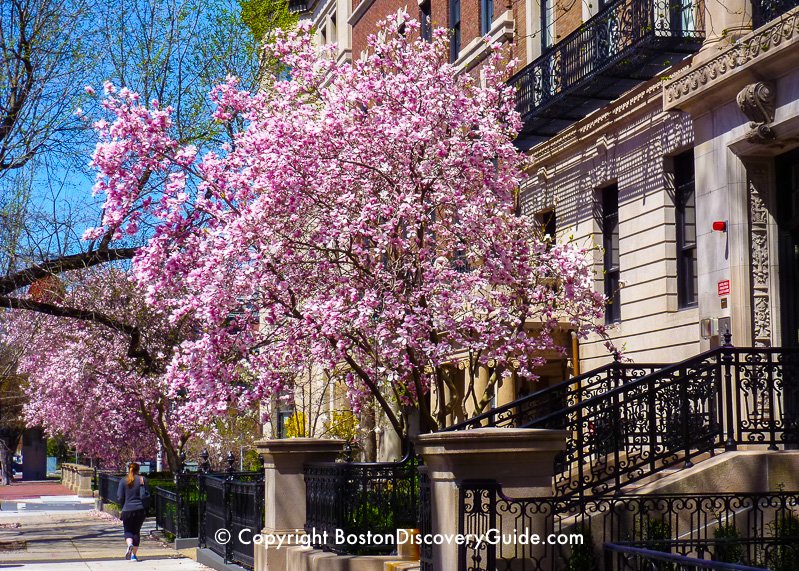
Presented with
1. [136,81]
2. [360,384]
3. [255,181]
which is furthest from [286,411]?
[255,181]

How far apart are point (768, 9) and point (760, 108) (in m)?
1.57

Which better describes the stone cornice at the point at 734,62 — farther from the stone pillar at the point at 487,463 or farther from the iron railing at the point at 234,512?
the iron railing at the point at 234,512

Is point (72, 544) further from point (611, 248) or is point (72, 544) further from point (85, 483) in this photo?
point (85, 483)

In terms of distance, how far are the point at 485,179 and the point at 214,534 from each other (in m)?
8.71

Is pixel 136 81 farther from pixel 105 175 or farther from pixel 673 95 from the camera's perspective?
pixel 673 95

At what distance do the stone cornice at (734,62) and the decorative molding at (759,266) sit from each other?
155 cm

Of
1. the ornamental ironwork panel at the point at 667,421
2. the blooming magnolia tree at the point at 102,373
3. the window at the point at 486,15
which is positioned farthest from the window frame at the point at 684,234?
the blooming magnolia tree at the point at 102,373

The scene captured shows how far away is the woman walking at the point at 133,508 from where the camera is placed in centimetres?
2288

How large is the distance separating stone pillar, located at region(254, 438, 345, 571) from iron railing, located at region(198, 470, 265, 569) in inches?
36.4

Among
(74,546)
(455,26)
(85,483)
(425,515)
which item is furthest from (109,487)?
(425,515)

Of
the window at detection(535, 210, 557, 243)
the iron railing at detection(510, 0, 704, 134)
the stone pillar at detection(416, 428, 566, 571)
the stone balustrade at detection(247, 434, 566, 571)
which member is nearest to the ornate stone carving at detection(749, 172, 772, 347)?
Result: the iron railing at detection(510, 0, 704, 134)

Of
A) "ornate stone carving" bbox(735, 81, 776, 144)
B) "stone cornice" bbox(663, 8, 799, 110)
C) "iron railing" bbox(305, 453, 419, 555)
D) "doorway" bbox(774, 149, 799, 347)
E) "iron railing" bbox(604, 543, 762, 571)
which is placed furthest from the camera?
"doorway" bbox(774, 149, 799, 347)

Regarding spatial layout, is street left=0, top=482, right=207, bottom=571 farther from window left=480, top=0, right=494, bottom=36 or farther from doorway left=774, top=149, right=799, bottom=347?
window left=480, top=0, right=494, bottom=36

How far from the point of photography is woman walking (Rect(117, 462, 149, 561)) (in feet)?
75.0
